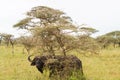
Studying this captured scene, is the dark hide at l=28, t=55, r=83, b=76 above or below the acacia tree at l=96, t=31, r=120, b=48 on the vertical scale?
above

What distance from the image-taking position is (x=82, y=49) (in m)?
12.3

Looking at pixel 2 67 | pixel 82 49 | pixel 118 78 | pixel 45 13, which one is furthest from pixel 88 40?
pixel 2 67

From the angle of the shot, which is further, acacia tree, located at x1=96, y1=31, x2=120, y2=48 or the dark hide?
acacia tree, located at x1=96, y1=31, x2=120, y2=48

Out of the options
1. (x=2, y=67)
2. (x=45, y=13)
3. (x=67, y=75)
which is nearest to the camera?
(x=67, y=75)

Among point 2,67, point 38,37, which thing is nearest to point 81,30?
point 38,37

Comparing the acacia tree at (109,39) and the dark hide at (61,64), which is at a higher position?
the dark hide at (61,64)

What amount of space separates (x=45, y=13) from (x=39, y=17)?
0.31m

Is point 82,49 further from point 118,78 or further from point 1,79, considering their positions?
point 1,79

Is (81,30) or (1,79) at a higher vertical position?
(81,30)

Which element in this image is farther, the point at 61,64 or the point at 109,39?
the point at 109,39

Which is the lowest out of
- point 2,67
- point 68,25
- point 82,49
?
point 2,67

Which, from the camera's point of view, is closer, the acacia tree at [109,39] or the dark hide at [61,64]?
the dark hide at [61,64]

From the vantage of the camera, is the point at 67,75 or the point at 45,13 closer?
the point at 67,75

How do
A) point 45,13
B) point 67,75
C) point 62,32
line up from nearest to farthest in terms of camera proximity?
1. point 67,75
2. point 62,32
3. point 45,13
